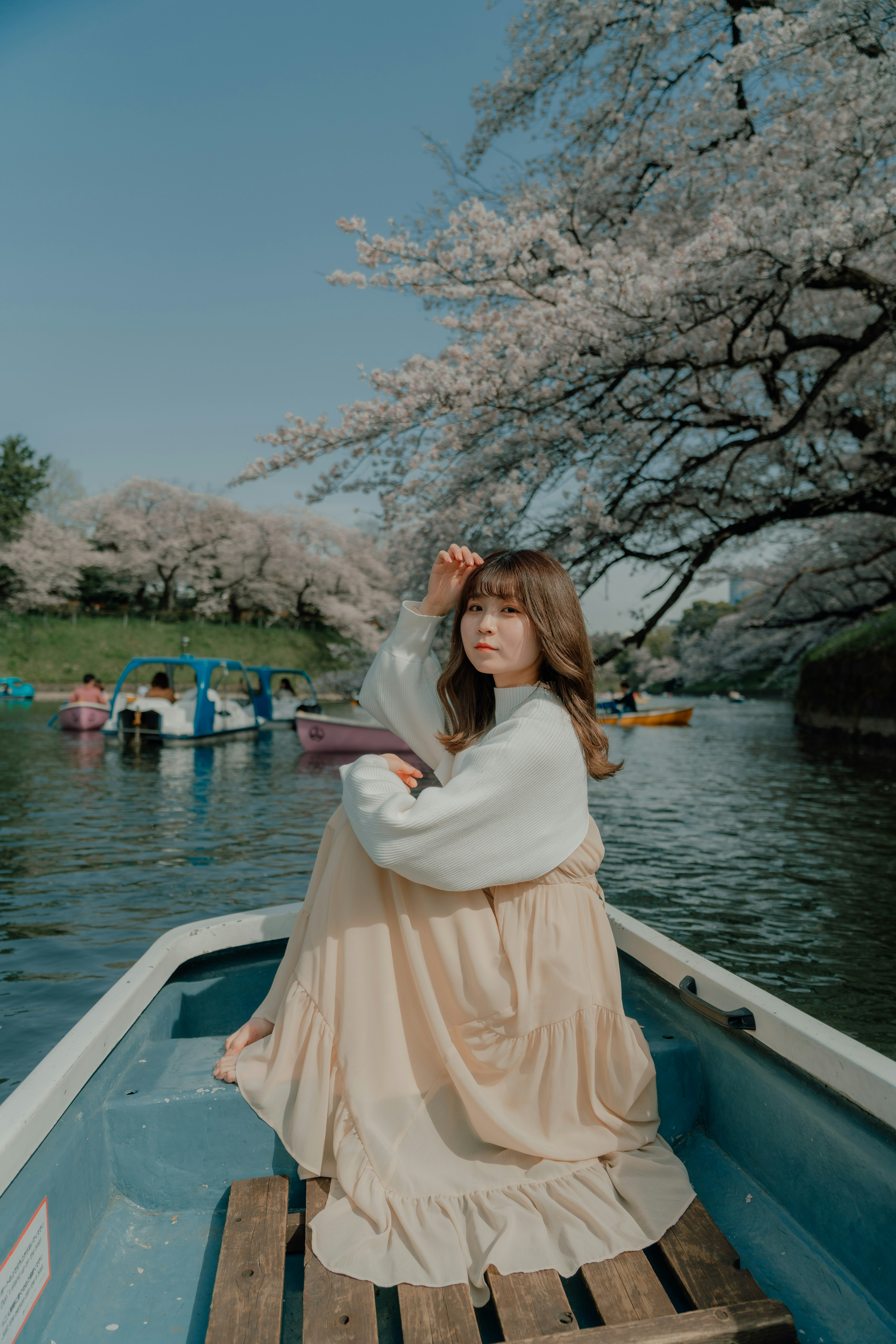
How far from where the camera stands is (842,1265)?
140 centimetres

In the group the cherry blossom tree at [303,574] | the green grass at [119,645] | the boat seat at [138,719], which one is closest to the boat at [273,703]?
the boat seat at [138,719]

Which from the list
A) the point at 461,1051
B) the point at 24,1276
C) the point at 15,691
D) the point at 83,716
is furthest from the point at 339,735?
the point at 15,691

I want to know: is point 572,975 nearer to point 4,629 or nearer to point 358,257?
point 358,257

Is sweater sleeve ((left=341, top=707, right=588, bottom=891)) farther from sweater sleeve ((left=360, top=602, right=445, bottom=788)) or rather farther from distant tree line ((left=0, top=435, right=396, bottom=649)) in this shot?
distant tree line ((left=0, top=435, right=396, bottom=649))

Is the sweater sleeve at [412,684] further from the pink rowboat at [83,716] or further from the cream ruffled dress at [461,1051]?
the pink rowboat at [83,716]

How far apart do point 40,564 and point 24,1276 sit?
35.5 meters

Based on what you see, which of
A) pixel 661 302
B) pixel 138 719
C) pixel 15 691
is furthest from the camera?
pixel 15 691

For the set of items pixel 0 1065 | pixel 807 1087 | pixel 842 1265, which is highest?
pixel 807 1087

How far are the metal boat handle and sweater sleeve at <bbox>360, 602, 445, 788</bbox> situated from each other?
811 mm

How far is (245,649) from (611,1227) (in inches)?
1405

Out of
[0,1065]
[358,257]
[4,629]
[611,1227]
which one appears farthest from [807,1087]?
[4,629]

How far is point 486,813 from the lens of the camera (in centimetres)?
154

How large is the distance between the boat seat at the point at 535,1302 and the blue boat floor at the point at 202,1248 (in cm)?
10

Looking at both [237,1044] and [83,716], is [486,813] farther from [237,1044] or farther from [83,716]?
[83,716]
